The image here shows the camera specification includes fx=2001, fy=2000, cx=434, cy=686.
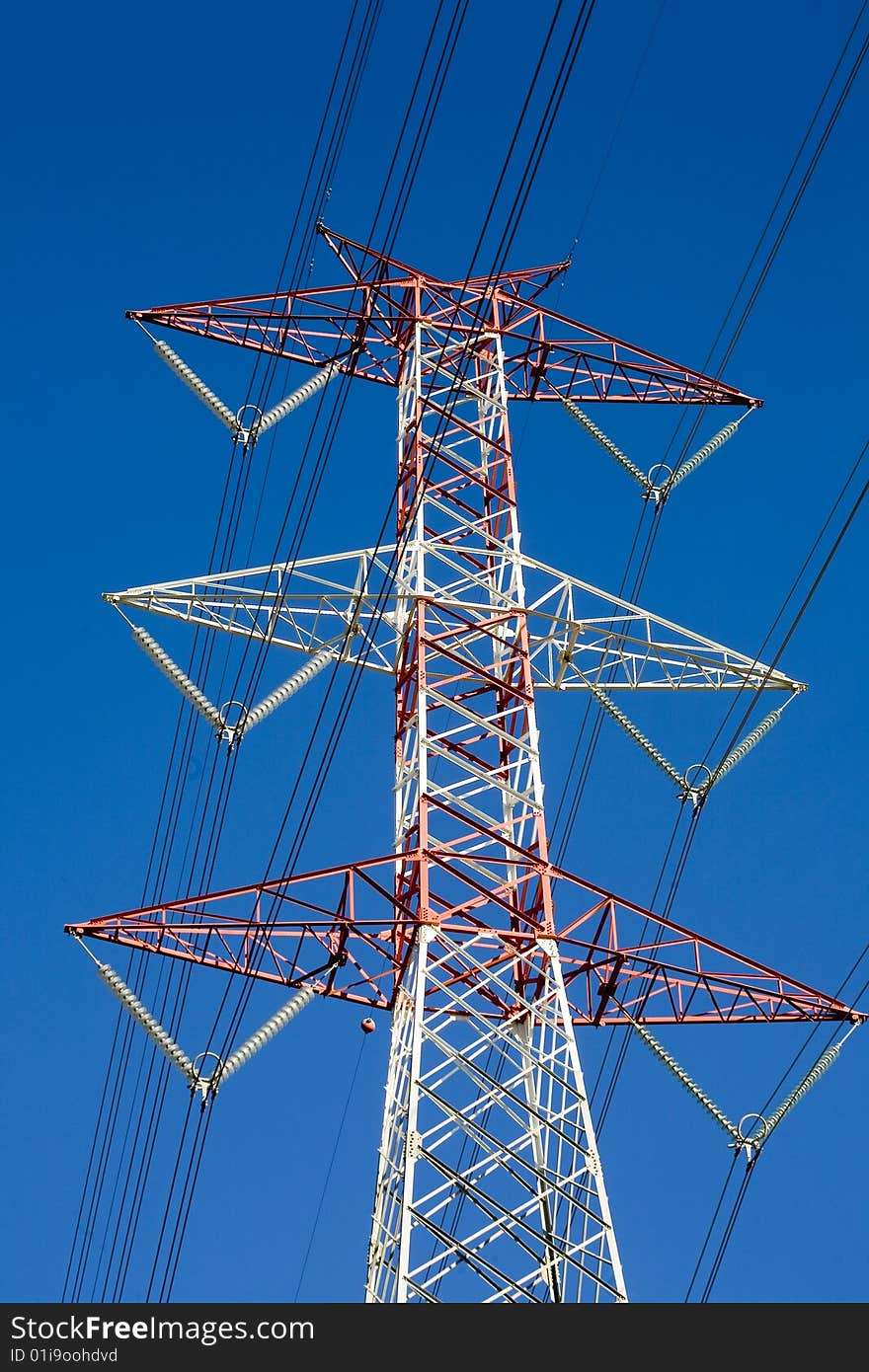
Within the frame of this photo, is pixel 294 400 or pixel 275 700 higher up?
pixel 294 400

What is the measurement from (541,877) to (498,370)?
10.6 m

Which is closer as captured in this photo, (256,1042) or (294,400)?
(256,1042)

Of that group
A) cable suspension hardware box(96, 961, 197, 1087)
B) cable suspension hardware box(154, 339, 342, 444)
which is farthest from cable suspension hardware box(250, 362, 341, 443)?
cable suspension hardware box(96, 961, 197, 1087)

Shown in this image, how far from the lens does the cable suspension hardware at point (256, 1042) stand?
81.1 feet

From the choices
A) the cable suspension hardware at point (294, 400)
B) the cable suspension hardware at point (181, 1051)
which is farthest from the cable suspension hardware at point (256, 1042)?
the cable suspension hardware at point (294, 400)

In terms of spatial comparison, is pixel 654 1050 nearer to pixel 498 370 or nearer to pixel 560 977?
pixel 560 977

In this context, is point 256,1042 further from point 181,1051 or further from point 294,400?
point 294,400

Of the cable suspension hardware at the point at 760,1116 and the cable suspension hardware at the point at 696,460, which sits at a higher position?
the cable suspension hardware at the point at 696,460

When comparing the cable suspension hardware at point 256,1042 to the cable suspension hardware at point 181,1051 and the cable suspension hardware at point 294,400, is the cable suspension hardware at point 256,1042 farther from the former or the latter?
the cable suspension hardware at point 294,400

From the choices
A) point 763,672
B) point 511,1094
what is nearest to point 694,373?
point 763,672

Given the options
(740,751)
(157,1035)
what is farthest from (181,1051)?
(740,751)

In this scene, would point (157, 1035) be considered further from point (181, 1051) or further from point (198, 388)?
point (198, 388)

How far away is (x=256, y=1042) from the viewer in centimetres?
2522
